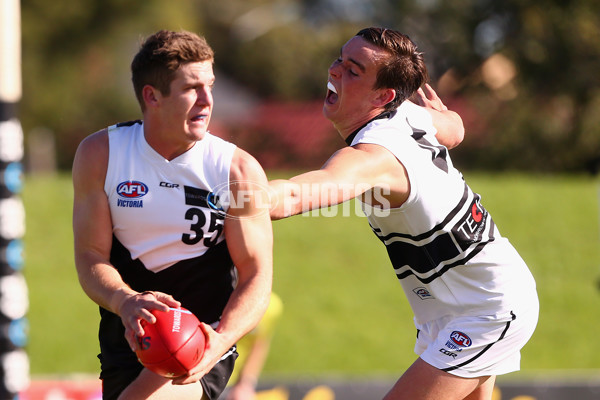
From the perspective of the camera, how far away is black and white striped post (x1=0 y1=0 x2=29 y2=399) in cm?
561

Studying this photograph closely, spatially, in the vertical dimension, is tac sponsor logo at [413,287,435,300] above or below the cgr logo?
below

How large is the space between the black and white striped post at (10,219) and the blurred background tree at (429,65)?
616cm

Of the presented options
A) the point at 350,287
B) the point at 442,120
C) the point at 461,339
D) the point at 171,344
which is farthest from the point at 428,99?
the point at 350,287

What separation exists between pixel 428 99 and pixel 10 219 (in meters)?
3.04

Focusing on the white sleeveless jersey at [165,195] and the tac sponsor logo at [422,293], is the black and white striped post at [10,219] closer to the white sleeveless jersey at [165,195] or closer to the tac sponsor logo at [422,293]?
the white sleeveless jersey at [165,195]

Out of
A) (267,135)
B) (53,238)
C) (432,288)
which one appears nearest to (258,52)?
(267,135)

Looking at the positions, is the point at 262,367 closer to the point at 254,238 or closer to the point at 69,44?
the point at 254,238

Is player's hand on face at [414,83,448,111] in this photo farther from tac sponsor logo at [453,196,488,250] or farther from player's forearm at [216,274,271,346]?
player's forearm at [216,274,271,346]

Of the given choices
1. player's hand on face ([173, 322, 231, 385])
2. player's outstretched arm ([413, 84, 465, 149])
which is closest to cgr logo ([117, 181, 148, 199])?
player's hand on face ([173, 322, 231, 385])

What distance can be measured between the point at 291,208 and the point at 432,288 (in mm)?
982

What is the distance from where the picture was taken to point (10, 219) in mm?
5637

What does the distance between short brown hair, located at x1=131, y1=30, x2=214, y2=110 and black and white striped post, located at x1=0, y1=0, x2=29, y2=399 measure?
2421 mm

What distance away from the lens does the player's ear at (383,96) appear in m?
3.72

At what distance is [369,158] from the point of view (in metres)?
3.28
